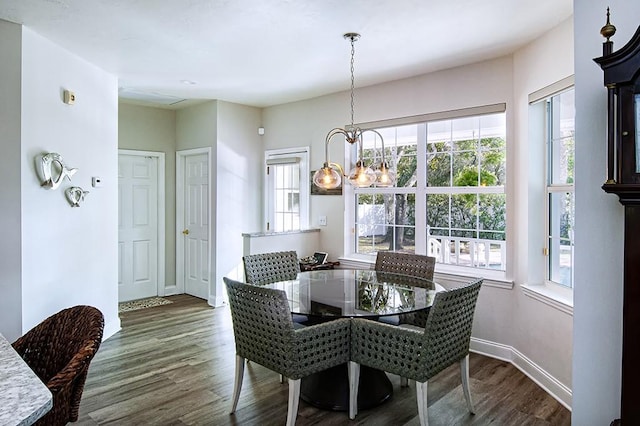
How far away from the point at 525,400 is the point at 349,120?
127 inches

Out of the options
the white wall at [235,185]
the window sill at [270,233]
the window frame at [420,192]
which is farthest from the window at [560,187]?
the white wall at [235,185]

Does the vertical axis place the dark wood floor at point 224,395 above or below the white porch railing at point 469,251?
below

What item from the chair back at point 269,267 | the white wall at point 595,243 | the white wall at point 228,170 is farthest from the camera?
the white wall at point 228,170

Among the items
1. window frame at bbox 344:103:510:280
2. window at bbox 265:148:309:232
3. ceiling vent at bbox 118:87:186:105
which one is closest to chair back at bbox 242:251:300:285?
window frame at bbox 344:103:510:280

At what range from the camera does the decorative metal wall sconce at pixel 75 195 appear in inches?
143

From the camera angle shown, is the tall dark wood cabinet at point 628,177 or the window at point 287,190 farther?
the window at point 287,190

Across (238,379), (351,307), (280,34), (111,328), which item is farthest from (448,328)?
(111,328)

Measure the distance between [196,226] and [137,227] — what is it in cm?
80

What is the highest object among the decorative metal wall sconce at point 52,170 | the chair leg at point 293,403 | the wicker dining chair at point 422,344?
the decorative metal wall sconce at point 52,170

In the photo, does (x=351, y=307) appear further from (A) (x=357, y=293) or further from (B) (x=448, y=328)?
(B) (x=448, y=328)

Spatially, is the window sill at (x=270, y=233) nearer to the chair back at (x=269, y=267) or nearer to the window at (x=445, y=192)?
the window at (x=445, y=192)

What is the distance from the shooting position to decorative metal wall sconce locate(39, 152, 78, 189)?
3285 millimetres

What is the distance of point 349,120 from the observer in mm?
4867

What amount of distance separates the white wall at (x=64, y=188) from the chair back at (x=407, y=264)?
2703mm
